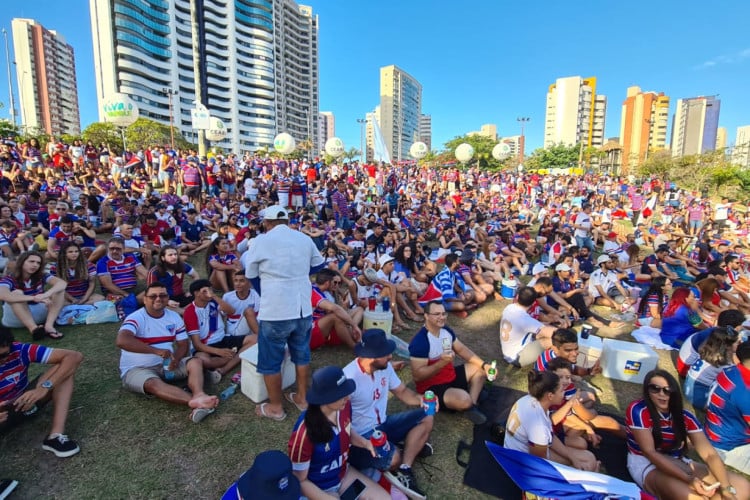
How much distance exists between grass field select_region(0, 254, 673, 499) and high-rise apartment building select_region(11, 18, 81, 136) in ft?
361

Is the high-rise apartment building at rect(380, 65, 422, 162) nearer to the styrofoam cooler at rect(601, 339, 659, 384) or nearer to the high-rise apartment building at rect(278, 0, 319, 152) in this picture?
the high-rise apartment building at rect(278, 0, 319, 152)

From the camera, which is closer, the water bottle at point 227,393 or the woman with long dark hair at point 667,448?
the woman with long dark hair at point 667,448

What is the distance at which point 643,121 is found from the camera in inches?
3337

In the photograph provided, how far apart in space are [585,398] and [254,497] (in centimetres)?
352

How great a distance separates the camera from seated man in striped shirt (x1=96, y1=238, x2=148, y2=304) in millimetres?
5820

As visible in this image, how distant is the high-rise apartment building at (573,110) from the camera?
Result: 93.2 m

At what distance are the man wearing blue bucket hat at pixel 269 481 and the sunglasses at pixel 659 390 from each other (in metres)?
2.66

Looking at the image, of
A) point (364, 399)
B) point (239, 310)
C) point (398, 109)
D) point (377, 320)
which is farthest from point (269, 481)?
point (398, 109)

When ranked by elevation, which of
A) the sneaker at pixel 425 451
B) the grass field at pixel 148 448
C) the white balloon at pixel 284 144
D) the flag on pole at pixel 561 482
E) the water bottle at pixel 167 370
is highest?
the white balloon at pixel 284 144

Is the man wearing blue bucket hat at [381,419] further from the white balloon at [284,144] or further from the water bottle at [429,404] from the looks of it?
the white balloon at [284,144]

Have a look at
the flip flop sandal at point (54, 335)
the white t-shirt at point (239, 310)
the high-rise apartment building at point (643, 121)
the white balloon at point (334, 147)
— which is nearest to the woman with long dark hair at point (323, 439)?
the white t-shirt at point (239, 310)

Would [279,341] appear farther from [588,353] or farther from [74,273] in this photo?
[74,273]

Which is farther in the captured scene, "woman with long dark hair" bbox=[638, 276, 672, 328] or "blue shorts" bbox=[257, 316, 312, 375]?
"woman with long dark hair" bbox=[638, 276, 672, 328]

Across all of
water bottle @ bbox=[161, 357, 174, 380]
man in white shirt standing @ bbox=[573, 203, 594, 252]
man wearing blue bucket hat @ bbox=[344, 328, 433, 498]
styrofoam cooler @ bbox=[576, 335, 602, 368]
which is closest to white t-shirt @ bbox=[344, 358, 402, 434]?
man wearing blue bucket hat @ bbox=[344, 328, 433, 498]
